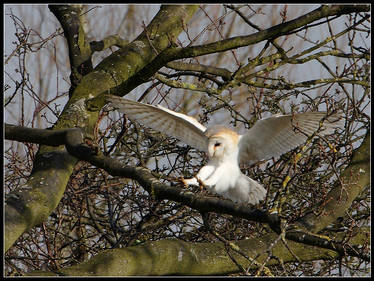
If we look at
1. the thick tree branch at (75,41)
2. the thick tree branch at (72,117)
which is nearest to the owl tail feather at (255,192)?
the thick tree branch at (72,117)

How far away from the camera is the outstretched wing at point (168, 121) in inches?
142

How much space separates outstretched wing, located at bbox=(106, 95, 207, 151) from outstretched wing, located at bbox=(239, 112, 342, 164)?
29 cm

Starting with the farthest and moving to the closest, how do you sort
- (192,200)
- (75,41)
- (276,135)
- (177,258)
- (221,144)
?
(75,41) → (276,135) → (221,144) → (177,258) → (192,200)

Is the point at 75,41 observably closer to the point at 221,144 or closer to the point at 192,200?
the point at 221,144

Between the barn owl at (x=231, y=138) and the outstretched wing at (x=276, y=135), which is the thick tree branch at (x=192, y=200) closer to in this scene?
the barn owl at (x=231, y=138)

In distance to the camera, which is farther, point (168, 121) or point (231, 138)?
point (168, 121)

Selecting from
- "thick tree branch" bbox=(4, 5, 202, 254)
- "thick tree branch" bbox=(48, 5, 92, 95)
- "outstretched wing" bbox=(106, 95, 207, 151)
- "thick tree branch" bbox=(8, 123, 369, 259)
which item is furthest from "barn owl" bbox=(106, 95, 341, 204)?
"thick tree branch" bbox=(48, 5, 92, 95)

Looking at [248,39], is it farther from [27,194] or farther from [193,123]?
[27,194]

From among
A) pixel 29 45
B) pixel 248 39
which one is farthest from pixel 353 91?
pixel 29 45

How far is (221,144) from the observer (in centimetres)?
348

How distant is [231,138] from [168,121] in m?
0.52

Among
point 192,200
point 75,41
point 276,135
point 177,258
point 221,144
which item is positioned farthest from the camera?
point 75,41

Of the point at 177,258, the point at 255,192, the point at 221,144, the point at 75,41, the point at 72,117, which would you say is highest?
the point at 75,41

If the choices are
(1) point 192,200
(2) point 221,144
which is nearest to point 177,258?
(2) point 221,144
